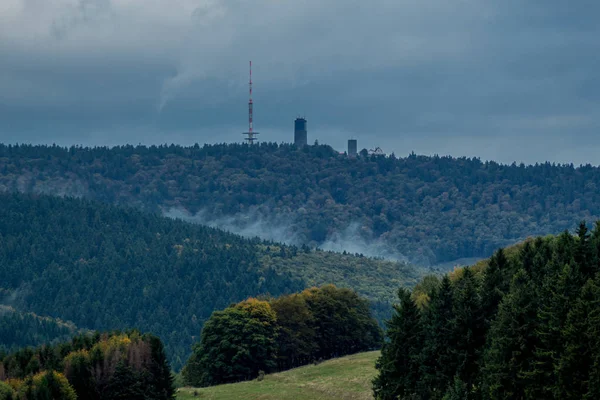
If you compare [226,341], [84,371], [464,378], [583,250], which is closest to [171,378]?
[84,371]

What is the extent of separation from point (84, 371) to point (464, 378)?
46.9 m

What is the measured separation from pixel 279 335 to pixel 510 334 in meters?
79.8

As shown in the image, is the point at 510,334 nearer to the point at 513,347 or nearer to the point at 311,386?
the point at 513,347

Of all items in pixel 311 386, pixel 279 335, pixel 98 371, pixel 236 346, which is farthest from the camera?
pixel 279 335

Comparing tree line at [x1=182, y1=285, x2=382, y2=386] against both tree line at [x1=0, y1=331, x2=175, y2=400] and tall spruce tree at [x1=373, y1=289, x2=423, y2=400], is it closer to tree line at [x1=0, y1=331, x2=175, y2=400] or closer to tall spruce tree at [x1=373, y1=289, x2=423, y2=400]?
tree line at [x1=0, y1=331, x2=175, y2=400]

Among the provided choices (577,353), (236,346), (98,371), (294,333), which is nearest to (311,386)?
(98,371)

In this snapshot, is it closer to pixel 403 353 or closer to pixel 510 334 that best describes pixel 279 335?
pixel 403 353

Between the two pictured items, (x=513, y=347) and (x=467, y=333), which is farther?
(x=467, y=333)

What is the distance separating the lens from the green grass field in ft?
362

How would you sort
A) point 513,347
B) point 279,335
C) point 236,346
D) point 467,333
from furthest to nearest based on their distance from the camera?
point 279,335 → point 236,346 → point 467,333 → point 513,347

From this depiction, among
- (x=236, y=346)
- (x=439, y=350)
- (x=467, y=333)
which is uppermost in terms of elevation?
(x=467, y=333)

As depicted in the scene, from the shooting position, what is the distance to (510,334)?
78.7 m

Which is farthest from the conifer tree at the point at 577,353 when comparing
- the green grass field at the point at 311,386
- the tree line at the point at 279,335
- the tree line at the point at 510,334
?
the tree line at the point at 279,335

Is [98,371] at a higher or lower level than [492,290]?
lower
